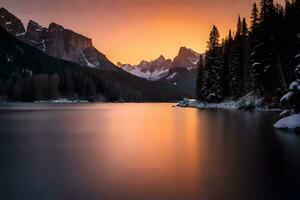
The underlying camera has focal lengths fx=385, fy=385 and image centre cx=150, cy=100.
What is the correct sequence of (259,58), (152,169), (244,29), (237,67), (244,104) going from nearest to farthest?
(152,169) < (259,58) < (244,104) < (237,67) < (244,29)

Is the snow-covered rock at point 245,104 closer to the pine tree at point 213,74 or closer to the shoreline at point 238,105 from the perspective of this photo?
the shoreline at point 238,105

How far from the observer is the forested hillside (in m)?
63.8

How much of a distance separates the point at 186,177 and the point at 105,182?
11.9 ft

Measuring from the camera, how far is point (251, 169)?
18.8 meters

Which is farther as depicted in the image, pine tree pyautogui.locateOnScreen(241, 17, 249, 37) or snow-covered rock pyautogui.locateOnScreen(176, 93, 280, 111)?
pine tree pyautogui.locateOnScreen(241, 17, 249, 37)

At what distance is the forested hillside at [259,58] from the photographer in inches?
2511

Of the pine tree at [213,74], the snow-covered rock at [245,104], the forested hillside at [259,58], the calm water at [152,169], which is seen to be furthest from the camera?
the pine tree at [213,74]

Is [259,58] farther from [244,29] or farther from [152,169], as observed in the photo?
[152,169]

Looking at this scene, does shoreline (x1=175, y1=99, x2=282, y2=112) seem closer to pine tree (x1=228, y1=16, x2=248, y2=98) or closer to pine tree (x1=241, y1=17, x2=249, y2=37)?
pine tree (x1=228, y1=16, x2=248, y2=98)

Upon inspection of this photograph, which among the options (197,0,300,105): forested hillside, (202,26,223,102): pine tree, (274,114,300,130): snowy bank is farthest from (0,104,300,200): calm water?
(202,26,223,102): pine tree

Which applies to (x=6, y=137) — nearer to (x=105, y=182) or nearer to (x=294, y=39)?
(x=105, y=182)

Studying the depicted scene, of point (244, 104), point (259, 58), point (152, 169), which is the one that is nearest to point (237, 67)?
point (244, 104)

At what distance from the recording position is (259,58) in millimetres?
68312

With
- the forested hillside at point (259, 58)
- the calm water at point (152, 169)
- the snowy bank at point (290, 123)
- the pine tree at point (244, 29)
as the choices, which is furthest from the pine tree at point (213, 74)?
the calm water at point (152, 169)
